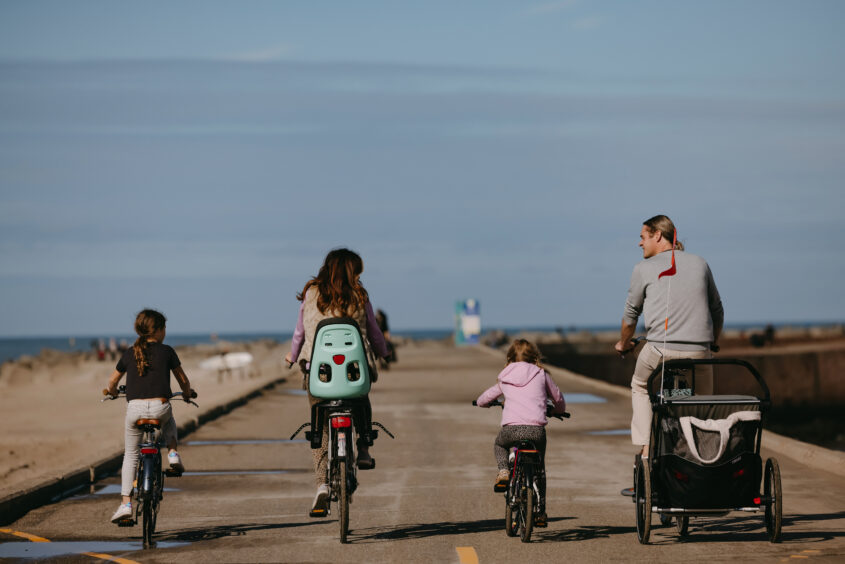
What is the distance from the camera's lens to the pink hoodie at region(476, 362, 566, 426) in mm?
8852

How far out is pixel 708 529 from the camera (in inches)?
376

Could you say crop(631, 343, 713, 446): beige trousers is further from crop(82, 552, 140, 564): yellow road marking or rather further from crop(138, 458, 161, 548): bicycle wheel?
crop(82, 552, 140, 564): yellow road marking

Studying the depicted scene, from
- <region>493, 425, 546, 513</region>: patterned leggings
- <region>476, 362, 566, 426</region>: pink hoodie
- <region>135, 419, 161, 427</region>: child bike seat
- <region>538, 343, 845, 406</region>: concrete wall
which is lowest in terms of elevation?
<region>538, 343, 845, 406</region>: concrete wall

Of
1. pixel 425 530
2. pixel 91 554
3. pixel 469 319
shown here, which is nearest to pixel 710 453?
pixel 425 530

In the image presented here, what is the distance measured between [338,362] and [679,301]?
2486mm

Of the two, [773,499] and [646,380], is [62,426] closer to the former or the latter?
[646,380]

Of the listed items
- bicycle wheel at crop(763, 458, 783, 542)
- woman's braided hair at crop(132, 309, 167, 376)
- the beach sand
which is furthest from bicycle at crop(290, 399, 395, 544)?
the beach sand

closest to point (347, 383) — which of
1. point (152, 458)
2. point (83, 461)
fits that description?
point (152, 458)

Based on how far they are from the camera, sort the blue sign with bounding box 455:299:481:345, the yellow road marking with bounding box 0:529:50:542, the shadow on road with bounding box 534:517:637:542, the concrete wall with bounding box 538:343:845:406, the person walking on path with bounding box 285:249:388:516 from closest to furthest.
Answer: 1. the person walking on path with bounding box 285:249:388:516
2. the shadow on road with bounding box 534:517:637:542
3. the yellow road marking with bounding box 0:529:50:542
4. the concrete wall with bounding box 538:343:845:406
5. the blue sign with bounding box 455:299:481:345

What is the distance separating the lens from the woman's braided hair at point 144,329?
28.7 feet

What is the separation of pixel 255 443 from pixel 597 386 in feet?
49.3

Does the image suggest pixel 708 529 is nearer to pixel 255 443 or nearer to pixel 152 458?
pixel 152 458

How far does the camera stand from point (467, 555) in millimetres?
8375

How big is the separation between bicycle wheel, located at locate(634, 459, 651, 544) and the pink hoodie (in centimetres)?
73
